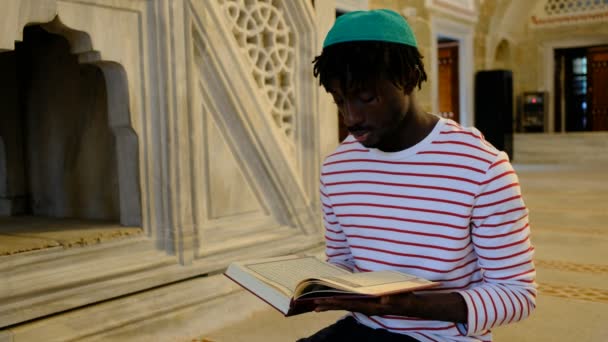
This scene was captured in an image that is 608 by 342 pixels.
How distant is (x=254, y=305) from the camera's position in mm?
2588

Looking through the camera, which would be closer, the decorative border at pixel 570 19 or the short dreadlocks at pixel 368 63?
the short dreadlocks at pixel 368 63

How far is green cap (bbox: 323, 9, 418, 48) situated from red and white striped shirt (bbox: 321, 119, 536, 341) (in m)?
0.19

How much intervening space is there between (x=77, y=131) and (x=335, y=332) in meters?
2.10

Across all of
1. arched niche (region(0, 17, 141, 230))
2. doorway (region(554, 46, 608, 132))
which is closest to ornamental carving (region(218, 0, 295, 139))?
arched niche (region(0, 17, 141, 230))

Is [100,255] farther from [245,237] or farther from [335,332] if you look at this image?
[335,332]

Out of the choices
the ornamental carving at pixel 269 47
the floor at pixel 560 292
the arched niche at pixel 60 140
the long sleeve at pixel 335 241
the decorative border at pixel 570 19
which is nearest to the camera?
the long sleeve at pixel 335 241

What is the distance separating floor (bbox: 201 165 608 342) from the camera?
2.22m

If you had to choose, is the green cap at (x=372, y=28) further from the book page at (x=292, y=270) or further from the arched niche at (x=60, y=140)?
the arched niche at (x=60, y=140)

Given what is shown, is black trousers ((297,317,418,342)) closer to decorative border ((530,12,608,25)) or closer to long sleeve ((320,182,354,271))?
long sleeve ((320,182,354,271))

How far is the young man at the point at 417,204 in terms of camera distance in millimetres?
1062

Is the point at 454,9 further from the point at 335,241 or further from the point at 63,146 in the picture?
the point at 335,241

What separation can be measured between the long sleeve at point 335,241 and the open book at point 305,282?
0.44 ft

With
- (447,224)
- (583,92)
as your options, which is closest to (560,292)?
(447,224)

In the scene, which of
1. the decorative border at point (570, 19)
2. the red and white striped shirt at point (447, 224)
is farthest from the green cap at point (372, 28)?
the decorative border at point (570, 19)
